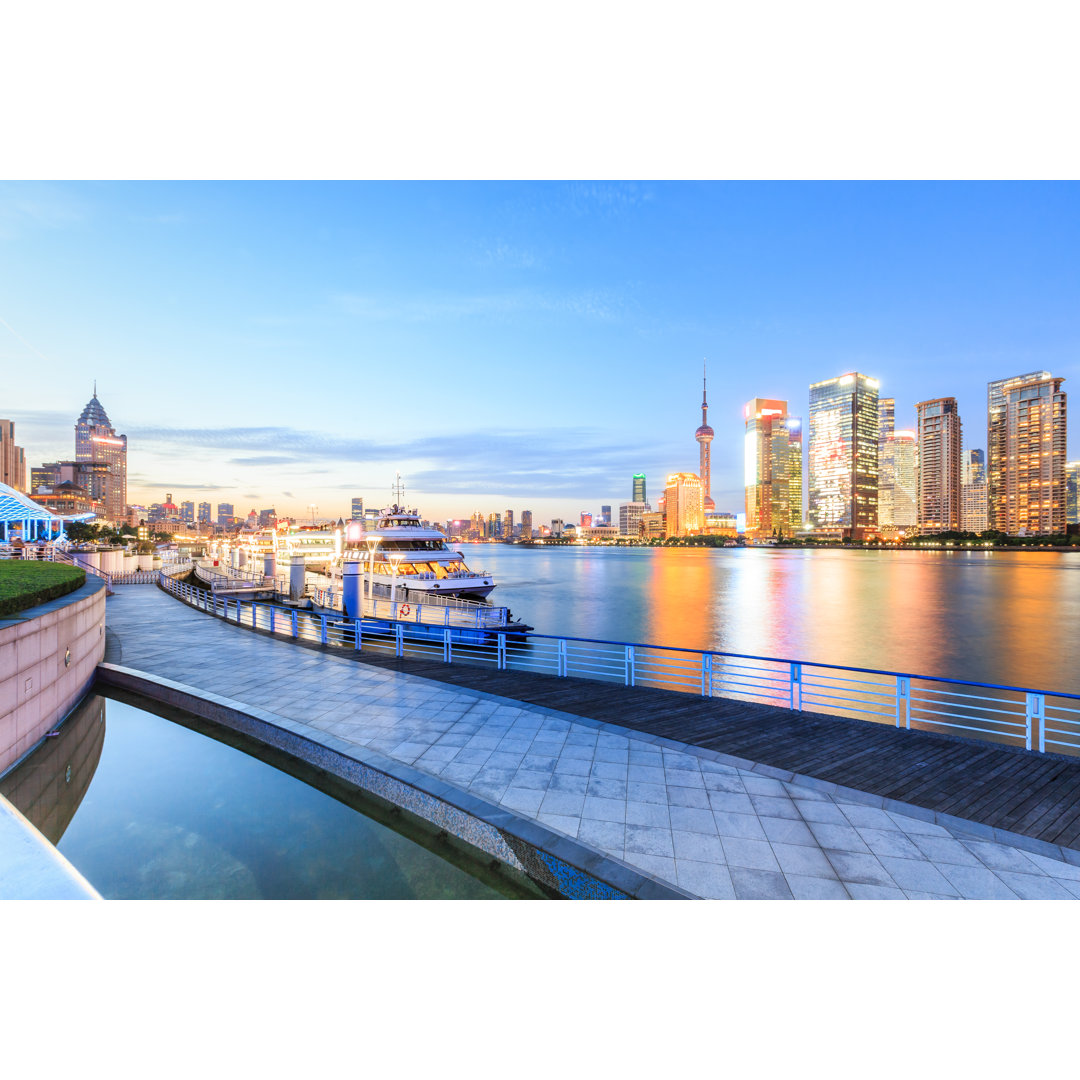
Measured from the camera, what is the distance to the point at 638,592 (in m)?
61.6

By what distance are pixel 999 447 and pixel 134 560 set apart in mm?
265871

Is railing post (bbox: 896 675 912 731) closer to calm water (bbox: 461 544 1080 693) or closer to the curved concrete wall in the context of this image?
the curved concrete wall

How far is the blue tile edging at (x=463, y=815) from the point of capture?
456cm

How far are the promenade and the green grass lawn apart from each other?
297 cm

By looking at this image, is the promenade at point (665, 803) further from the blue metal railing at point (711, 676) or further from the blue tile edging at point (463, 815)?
the blue metal railing at point (711, 676)

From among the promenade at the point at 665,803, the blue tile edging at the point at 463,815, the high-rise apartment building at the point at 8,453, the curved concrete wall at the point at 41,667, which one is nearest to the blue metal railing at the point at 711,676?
the promenade at the point at 665,803

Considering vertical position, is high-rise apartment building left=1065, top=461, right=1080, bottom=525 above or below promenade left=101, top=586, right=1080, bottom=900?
above

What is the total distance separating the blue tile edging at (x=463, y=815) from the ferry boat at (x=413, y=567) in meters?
16.1

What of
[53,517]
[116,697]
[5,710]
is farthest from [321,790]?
[53,517]

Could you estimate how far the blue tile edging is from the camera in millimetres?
4562

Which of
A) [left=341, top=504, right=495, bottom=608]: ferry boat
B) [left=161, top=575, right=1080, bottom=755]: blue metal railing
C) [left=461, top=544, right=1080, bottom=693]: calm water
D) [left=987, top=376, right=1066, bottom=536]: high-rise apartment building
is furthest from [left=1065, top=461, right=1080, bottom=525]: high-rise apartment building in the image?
[left=341, top=504, right=495, bottom=608]: ferry boat
